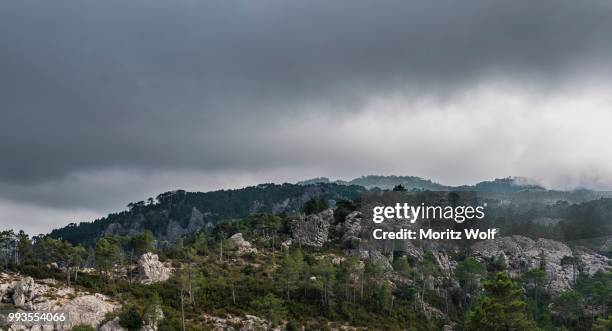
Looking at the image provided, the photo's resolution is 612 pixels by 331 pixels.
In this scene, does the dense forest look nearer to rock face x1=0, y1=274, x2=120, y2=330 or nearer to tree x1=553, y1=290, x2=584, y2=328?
tree x1=553, y1=290, x2=584, y2=328

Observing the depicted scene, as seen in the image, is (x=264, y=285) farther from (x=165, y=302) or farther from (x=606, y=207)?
(x=606, y=207)

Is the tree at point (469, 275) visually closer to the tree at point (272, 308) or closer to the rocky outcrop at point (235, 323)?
the tree at point (272, 308)

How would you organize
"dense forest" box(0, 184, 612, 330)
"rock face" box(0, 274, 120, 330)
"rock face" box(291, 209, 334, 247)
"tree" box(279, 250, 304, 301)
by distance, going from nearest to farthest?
"rock face" box(0, 274, 120, 330) < "dense forest" box(0, 184, 612, 330) < "tree" box(279, 250, 304, 301) < "rock face" box(291, 209, 334, 247)

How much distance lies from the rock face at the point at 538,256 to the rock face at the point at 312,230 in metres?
50.6

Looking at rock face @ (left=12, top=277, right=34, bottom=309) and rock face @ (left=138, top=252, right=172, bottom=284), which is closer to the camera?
rock face @ (left=12, top=277, right=34, bottom=309)

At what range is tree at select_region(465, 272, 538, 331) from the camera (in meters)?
56.8

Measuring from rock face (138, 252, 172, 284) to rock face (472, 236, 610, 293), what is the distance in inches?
3867

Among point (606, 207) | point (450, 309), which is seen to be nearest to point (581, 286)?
point (450, 309)

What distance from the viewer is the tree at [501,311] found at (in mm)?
56750

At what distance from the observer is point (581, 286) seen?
4304 inches

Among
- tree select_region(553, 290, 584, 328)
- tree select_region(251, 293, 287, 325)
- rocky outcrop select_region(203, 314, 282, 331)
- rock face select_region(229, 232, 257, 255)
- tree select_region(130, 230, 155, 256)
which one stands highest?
tree select_region(130, 230, 155, 256)

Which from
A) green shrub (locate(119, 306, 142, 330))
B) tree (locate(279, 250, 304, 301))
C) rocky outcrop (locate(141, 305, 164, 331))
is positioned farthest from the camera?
tree (locate(279, 250, 304, 301))

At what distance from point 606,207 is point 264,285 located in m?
174

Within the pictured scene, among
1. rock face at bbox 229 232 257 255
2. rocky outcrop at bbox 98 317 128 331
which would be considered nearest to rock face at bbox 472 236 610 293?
rock face at bbox 229 232 257 255
